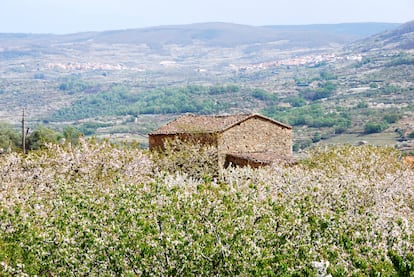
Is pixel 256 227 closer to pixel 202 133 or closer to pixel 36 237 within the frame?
pixel 36 237

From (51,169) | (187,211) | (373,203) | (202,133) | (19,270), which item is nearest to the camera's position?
(19,270)

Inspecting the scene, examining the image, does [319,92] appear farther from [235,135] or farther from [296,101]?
[235,135]

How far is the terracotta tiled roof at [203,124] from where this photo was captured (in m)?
43.3

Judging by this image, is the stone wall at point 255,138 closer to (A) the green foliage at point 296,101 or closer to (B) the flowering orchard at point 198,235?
(B) the flowering orchard at point 198,235

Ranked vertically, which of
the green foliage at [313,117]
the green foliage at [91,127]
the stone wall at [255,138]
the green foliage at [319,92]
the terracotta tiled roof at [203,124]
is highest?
the terracotta tiled roof at [203,124]

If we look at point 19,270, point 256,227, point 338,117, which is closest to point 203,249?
point 256,227

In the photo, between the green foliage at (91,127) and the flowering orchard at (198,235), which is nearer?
the flowering orchard at (198,235)

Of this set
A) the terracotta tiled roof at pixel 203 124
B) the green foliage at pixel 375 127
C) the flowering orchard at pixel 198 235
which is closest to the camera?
the flowering orchard at pixel 198 235

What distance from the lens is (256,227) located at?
43.0ft

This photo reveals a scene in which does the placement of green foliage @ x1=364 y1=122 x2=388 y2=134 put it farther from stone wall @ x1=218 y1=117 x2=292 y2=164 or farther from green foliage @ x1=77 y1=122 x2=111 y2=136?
green foliage @ x1=77 y1=122 x2=111 y2=136

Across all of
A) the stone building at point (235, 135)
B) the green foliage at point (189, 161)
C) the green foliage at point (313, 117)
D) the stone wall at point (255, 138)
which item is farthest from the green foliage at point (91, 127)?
the green foliage at point (189, 161)

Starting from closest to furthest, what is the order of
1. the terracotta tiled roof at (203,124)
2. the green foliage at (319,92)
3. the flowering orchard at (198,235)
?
the flowering orchard at (198,235) < the terracotta tiled roof at (203,124) < the green foliage at (319,92)

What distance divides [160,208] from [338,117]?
116 metres

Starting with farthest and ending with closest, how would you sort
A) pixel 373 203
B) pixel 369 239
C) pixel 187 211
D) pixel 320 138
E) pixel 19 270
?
pixel 320 138 < pixel 373 203 < pixel 187 211 < pixel 369 239 < pixel 19 270
